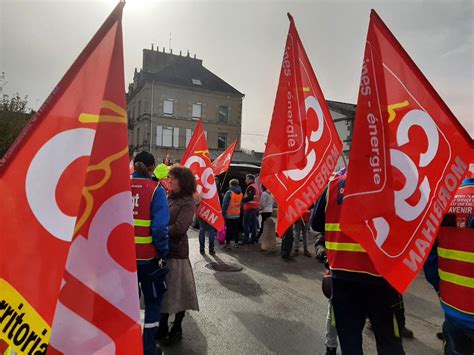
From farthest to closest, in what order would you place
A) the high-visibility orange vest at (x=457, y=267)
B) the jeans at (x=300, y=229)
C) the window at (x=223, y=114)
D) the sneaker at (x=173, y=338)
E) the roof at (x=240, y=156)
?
the window at (x=223, y=114)
the roof at (x=240, y=156)
the jeans at (x=300, y=229)
the sneaker at (x=173, y=338)
the high-visibility orange vest at (x=457, y=267)

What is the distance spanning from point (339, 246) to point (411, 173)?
0.84 m

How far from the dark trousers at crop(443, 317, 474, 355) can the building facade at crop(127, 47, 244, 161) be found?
36758 mm

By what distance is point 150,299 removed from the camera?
3439 millimetres

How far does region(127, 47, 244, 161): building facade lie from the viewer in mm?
38906

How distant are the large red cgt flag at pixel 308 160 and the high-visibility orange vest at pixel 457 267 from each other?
A: 140cm

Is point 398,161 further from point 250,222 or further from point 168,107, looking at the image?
point 168,107

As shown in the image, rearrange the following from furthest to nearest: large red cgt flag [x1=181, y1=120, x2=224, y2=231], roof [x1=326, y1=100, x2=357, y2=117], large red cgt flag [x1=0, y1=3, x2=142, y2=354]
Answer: roof [x1=326, y1=100, x2=357, y2=117] < large red cgt flag [x1=181, y1=120, x2=224, y2=231] < large red cgt flag [x1=0, y1=3, x2=142, y2=354]

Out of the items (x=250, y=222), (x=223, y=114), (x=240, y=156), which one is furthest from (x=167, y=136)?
(x=250, y=222)

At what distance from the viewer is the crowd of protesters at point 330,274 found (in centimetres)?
241

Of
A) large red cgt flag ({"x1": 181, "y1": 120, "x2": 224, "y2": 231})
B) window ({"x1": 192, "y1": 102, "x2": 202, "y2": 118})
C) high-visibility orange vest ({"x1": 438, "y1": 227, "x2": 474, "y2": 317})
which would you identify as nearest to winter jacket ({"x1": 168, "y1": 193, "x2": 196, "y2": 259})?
high-visibility orange vest ({"x1": 438, "y1": 227, "x2": 474, "y2": 317})

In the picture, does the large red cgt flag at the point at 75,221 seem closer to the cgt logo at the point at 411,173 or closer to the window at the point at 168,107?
the cgt logo at the point at 411,173

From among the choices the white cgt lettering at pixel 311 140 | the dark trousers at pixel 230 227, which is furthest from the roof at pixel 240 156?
the white cgt lettering at pixel 311 140

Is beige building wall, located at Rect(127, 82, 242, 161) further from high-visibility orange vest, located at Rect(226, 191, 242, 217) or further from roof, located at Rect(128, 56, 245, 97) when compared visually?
high-visibility orange vest, located at Rect(226, 191, 242, 217)

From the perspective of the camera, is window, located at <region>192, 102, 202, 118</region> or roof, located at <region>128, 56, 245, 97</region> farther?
window, located at <region>192, 102, 202, 118</region>
